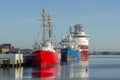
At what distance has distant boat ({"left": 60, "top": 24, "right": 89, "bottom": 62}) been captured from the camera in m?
126

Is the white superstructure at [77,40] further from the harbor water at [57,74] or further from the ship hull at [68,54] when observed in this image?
the harbor water at [57,74]

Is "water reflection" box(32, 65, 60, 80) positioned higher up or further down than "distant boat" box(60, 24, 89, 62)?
further down

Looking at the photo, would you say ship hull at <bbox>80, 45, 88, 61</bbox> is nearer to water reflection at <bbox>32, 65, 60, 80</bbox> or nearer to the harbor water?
the harbor water

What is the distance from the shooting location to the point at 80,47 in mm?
147000

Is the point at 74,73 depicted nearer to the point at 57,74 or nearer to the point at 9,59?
the point at 57,74

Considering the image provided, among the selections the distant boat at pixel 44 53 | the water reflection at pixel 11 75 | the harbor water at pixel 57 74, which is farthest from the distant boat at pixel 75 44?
the water reflection at pixel 11 75

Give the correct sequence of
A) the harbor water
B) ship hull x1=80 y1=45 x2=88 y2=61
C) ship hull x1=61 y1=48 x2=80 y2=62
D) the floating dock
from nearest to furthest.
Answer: the harbor water < the floating dock < ship hull x1=61 y1=48 x2=80 y2=62 < ship hull x1=80 y1=45 x2=88 y2=61

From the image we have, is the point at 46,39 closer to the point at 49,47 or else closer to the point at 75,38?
the point at 49,47

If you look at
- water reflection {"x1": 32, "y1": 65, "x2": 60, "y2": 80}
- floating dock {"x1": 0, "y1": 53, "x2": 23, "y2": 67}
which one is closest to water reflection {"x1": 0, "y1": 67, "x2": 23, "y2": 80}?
water reflection {"x1": 32, "y1": 65, "x2": 60, "y2": 80}

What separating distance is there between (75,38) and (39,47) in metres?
62.9

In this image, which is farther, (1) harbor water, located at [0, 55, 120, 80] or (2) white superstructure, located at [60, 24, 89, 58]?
(2) white superstructure, located at [60, 24, 89, 58]

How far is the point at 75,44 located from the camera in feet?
459

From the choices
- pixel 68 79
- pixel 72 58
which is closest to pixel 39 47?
pixel 68 79

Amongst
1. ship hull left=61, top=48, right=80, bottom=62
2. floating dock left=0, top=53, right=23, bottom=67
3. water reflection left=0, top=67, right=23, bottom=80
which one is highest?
ship hull left=61, top=48, right=80, bottom=62
